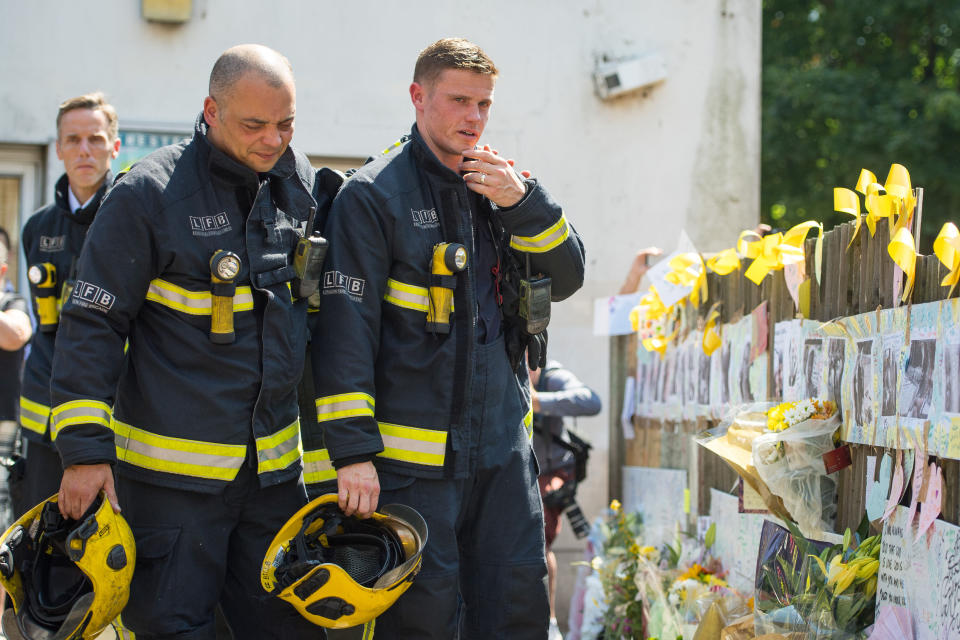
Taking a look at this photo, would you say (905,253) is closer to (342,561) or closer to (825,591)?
(825,591)

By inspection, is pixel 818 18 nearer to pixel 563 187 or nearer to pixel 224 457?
pixel 563 187

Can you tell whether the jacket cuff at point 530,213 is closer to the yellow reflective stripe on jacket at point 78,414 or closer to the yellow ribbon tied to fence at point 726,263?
the yellow reflective stripe on jacket at point 78,414

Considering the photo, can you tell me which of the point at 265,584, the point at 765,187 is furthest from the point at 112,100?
the point at 765,187

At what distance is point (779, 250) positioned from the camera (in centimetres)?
432

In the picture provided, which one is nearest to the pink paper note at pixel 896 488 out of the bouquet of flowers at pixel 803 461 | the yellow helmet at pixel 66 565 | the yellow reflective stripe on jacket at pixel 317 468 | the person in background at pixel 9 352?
the bouquet of flowers at pixel 803 461

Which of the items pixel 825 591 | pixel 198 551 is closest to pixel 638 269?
pixel 825 591

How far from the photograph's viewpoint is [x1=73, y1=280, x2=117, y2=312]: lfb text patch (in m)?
3.38

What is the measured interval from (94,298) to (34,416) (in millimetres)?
1422

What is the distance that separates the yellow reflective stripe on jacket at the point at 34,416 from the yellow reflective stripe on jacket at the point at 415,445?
5.40ft

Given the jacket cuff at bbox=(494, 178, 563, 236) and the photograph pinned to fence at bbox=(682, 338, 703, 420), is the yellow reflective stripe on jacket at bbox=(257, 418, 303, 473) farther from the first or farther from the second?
the photograph pinned to fence at bbox=(682, 338, 703, 420)

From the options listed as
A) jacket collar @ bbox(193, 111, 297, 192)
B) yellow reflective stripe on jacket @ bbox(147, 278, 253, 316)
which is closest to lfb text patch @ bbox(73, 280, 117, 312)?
yellow reflective stripe on jacket @ bbox(147, 278, 253, 316)

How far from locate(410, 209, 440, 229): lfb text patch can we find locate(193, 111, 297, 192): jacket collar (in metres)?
0.42

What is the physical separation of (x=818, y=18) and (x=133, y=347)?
15.9 metres

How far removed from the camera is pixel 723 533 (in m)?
5.15
